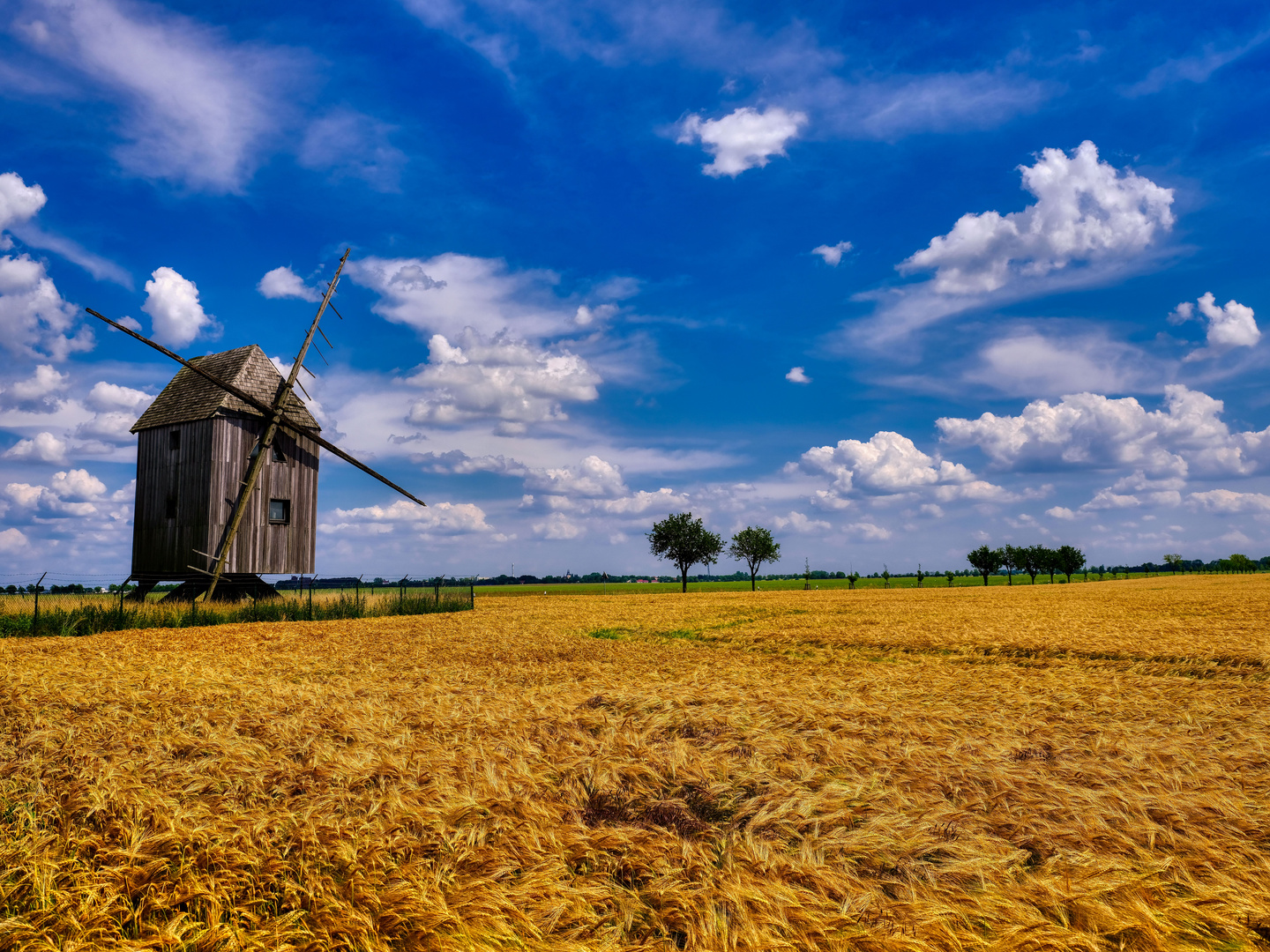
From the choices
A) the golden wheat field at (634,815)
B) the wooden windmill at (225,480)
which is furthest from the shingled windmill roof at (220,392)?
the golden wheat field at (634,815)

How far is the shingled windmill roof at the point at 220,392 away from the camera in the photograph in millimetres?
32750

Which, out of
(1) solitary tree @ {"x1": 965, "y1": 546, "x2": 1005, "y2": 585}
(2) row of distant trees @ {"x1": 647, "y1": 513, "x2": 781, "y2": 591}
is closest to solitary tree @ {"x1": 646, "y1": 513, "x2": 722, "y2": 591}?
(2) row of distant trees @ {"x1": 647, "y1": 513, "x2": 781, "y2": 591}

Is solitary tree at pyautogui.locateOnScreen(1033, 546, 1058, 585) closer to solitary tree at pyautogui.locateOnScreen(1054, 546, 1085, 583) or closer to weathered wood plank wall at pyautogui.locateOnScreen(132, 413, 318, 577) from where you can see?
solitary tree at pyautogui.locateOnScreen(1054, 546, 1085, 583)

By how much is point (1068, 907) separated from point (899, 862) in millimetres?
881

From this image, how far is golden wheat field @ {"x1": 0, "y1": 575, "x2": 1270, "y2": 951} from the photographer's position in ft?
11.9

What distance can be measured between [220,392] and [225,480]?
Result: 15.2 feet

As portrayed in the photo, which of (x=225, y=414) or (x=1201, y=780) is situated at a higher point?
(x=225, y=414)

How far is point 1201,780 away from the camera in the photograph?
19.1 ft

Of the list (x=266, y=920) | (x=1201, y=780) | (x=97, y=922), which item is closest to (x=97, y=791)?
(x=97, y=922)

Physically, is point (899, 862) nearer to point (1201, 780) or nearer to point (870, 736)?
point (870, 736)

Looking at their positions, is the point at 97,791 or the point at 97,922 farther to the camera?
the point at 97,791

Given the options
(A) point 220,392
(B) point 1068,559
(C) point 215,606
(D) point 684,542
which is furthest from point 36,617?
(B) point 1068,559

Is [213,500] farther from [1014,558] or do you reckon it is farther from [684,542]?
[1014,558]

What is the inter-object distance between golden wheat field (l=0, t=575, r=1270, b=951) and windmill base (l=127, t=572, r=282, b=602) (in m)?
23.1
